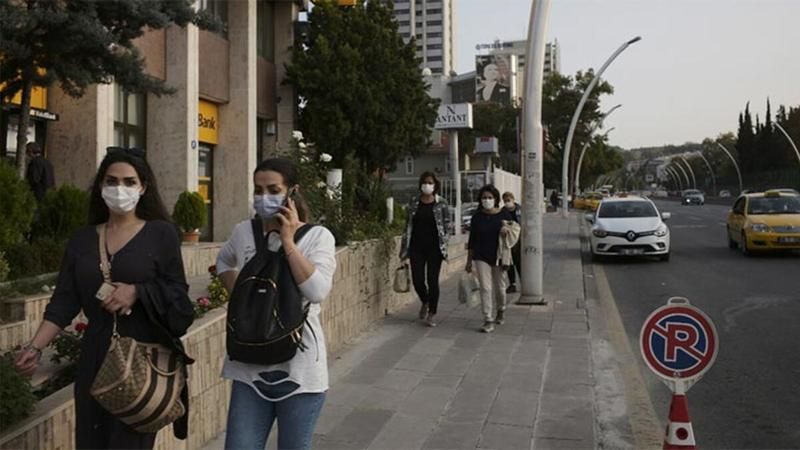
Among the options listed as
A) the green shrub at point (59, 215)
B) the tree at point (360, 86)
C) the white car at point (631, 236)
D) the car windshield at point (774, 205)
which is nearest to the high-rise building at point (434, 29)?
the tree at point (360, 86)

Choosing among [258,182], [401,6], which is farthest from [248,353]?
[401,6]

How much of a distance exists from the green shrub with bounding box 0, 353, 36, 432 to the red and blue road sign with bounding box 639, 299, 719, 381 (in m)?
3.19

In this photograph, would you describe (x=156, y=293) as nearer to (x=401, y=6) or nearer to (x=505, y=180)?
(x=505, y=180)

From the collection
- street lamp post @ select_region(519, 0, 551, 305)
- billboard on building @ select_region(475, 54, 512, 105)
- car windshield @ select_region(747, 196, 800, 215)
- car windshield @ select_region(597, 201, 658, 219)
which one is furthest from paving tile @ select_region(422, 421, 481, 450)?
billboard on building @ select_region(475, 54, 512, 105)

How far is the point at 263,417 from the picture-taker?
325cm

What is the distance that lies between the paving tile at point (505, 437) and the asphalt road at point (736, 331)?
1256 mm

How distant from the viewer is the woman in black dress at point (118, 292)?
2988 millimetres

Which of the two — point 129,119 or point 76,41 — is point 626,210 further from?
point 76,41

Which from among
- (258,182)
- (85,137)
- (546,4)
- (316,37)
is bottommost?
(258,182)

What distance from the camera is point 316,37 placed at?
23.3 metres

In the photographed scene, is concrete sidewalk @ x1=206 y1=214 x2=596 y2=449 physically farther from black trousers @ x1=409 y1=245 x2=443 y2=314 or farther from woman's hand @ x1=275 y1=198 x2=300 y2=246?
woman's hand @ x1=275 y1=198 x2=300 y2=246

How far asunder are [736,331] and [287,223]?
7796mm

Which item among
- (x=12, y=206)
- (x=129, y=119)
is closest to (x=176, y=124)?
(x=129, y=119)

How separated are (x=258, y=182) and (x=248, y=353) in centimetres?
74
